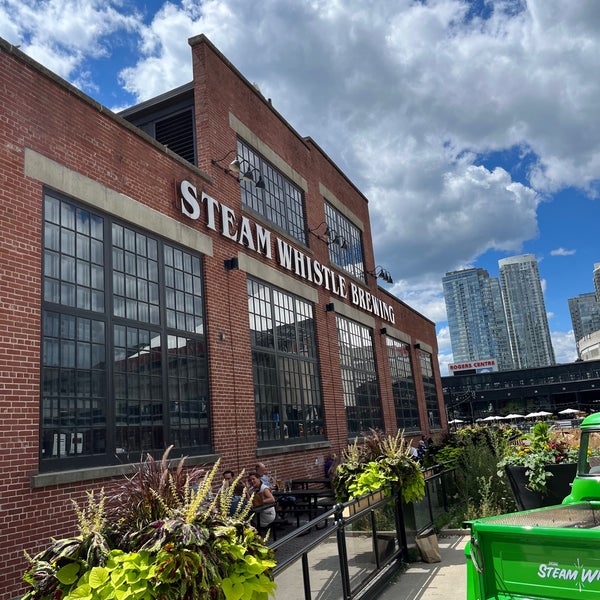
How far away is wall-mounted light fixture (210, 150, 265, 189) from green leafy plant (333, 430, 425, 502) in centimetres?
791

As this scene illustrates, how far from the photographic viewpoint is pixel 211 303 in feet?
40.2

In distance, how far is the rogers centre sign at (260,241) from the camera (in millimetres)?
→ 12234

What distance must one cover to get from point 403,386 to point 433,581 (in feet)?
60.9

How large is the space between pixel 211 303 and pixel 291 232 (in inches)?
228

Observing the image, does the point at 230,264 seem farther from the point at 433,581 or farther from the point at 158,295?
the point at 433,581

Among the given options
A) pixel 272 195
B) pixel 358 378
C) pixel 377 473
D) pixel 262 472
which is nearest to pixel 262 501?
pixel 262 472

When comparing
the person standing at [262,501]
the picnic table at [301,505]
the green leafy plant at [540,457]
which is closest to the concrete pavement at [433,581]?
the green leafy plant at [540,457]

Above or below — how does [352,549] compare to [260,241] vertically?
Result: below

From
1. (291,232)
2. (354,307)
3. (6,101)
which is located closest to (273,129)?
(291,232)

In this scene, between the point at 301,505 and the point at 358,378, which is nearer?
the point at 301,505

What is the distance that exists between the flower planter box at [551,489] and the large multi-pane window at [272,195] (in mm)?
9358

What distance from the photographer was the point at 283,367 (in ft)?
49.1

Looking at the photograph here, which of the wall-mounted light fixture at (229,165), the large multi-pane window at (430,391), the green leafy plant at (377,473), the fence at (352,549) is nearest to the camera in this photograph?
the fence at (352,549)

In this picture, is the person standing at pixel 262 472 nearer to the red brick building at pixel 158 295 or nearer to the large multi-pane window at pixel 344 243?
the red brick building at pixel 158 295
